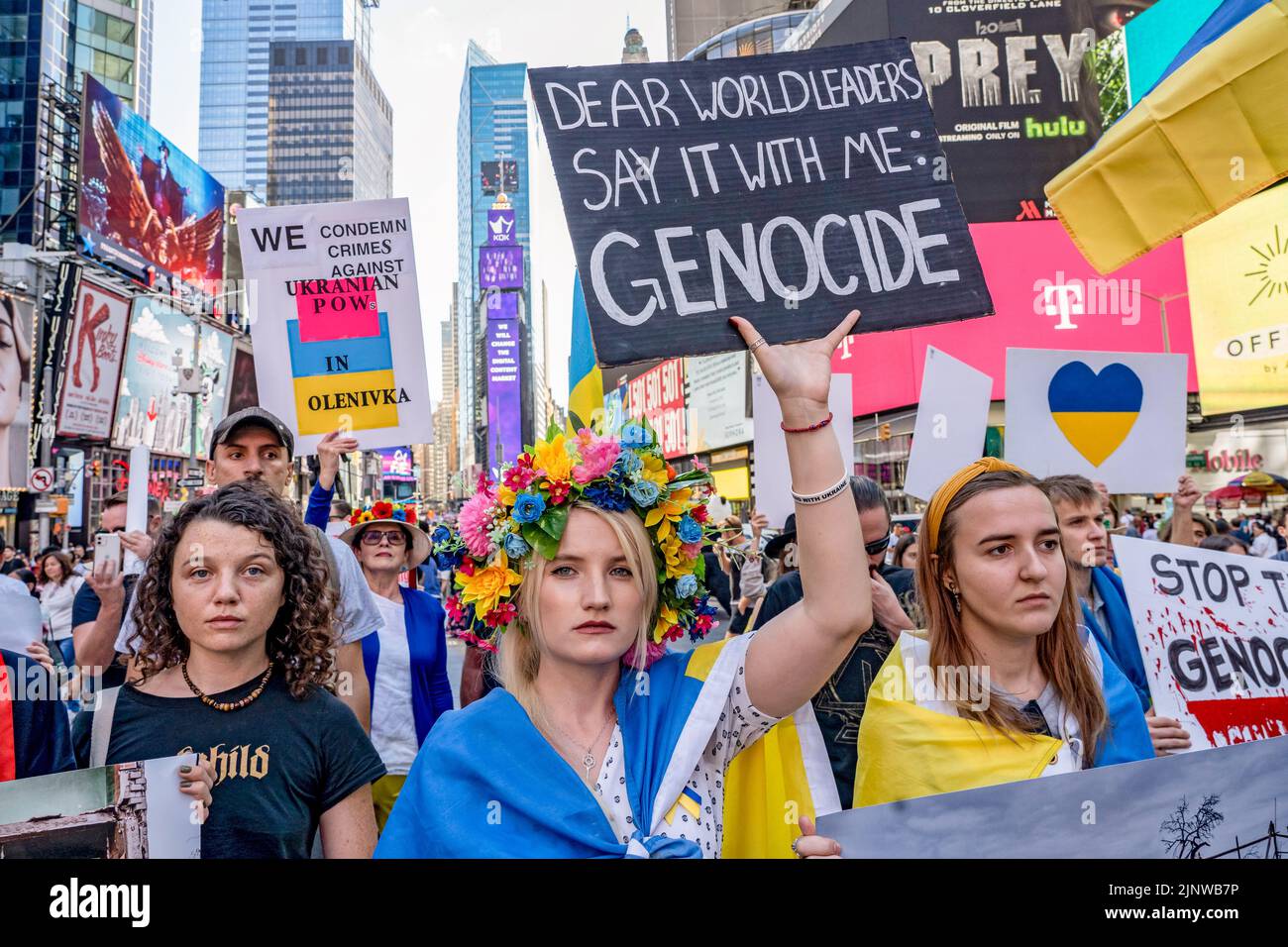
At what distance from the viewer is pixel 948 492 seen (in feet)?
7.76

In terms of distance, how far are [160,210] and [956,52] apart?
34.7m

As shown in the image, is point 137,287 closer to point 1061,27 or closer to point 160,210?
point 160,210

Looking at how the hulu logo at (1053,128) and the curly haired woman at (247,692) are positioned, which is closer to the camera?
the curly haired woman at (247,692)

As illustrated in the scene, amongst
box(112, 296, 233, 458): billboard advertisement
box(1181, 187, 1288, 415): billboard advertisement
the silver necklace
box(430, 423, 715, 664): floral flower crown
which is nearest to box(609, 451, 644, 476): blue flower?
box(430, 423, 715, 664): floral flower crown

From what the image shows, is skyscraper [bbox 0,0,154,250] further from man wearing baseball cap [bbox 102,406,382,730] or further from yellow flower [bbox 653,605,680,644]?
yellow flower [bbox 653,605,680,644]

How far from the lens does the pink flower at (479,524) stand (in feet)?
6.77

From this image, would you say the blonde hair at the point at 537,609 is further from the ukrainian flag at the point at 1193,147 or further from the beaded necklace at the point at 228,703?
the ukrainian flag at the point at 1193,147

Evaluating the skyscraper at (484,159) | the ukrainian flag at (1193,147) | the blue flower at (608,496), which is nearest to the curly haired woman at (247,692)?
the blue flower at (608,496)

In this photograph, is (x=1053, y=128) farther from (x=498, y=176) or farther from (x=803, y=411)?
(x=498, y=176)

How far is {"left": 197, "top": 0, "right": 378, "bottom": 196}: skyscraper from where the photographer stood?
249 ft

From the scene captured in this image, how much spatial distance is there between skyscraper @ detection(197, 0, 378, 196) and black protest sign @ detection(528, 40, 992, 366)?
210 ft

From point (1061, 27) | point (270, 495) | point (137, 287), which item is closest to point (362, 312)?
point (270, 495)

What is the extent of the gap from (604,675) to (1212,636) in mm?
1697
